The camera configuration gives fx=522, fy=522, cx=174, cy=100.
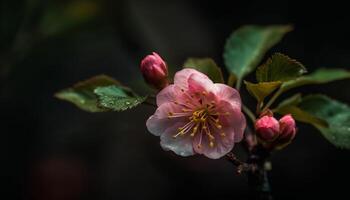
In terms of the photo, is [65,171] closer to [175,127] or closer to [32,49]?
[32,49]

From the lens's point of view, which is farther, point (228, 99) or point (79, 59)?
point (79, 59)

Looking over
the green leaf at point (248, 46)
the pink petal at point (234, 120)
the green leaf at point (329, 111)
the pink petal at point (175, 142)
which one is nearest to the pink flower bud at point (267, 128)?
the pink petal at point (234, 120)

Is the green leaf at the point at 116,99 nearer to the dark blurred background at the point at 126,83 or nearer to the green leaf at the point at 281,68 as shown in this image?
the green leaf at the point at 281,68

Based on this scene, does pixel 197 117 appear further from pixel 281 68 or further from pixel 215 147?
pixel 281 68

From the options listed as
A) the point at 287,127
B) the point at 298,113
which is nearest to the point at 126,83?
the point at 298,113

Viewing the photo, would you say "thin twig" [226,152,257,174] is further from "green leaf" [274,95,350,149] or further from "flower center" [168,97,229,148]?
"green leaf" [274,95,350,149]

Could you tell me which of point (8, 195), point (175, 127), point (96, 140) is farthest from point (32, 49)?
point (175, 127)

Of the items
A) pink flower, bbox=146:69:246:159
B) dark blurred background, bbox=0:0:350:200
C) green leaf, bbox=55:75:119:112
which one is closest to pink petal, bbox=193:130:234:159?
pink flower, bbox=146:69:246:159
